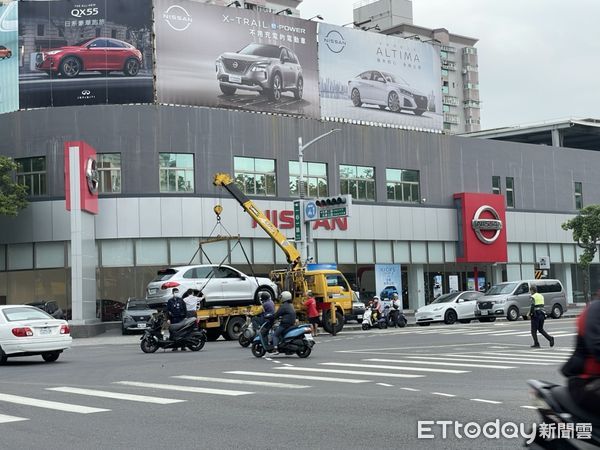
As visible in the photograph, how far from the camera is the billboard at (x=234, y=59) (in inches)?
1757

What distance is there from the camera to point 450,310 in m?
39.4

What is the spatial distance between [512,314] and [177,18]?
23.2 meters

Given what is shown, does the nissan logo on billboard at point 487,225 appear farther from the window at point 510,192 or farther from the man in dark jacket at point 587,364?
the man in dark jacket at point 587,364

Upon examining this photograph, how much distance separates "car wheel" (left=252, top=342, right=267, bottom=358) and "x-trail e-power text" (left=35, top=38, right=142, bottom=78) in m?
26.9

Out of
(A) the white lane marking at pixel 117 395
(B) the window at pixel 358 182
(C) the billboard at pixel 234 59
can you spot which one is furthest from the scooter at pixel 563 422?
(B) the window at pixel 358 182

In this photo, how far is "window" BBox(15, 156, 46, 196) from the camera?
43281mm

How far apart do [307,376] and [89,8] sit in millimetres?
34076

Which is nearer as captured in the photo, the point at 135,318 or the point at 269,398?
the point at 269,398

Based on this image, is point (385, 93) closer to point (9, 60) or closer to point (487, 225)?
point (487, 225)

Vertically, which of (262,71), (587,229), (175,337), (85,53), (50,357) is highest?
(85,53)

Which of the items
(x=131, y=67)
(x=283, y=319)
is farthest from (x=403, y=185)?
(x=283, y=319)

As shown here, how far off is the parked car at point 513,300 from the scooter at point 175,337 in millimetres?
18792

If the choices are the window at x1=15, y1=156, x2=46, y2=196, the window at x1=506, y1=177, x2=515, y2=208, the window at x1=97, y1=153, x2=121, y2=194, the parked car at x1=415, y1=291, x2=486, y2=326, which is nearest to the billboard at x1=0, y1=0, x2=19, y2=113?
the window at x1=15, y1=156, x2=46, y2=196

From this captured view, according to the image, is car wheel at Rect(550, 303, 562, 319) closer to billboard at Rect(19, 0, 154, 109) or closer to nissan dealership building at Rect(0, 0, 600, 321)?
nissan dealership building at Rect(0, 0, 600, 321)
